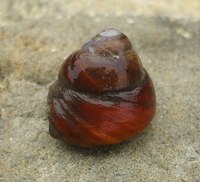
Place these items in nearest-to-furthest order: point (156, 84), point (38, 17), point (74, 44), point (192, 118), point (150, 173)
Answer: point (150, 173)
point (192, 118)
point (156, 84)
point (74, 44)
point (38, 17)

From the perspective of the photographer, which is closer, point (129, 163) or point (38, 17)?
point (129, 163)

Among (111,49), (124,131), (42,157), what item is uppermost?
(111,49)

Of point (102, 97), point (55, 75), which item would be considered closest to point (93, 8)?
point (55, 75)

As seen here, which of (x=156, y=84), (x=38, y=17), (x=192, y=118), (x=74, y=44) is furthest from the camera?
(x=38, y=17)

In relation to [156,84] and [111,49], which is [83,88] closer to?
[111,49]

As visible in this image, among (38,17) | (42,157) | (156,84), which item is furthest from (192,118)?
(38,17)

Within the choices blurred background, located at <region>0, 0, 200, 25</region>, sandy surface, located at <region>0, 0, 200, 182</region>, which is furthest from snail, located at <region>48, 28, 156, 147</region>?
blurred background, located at <region>0, 0, 200, 25</region>

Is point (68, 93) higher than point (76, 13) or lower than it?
higher
